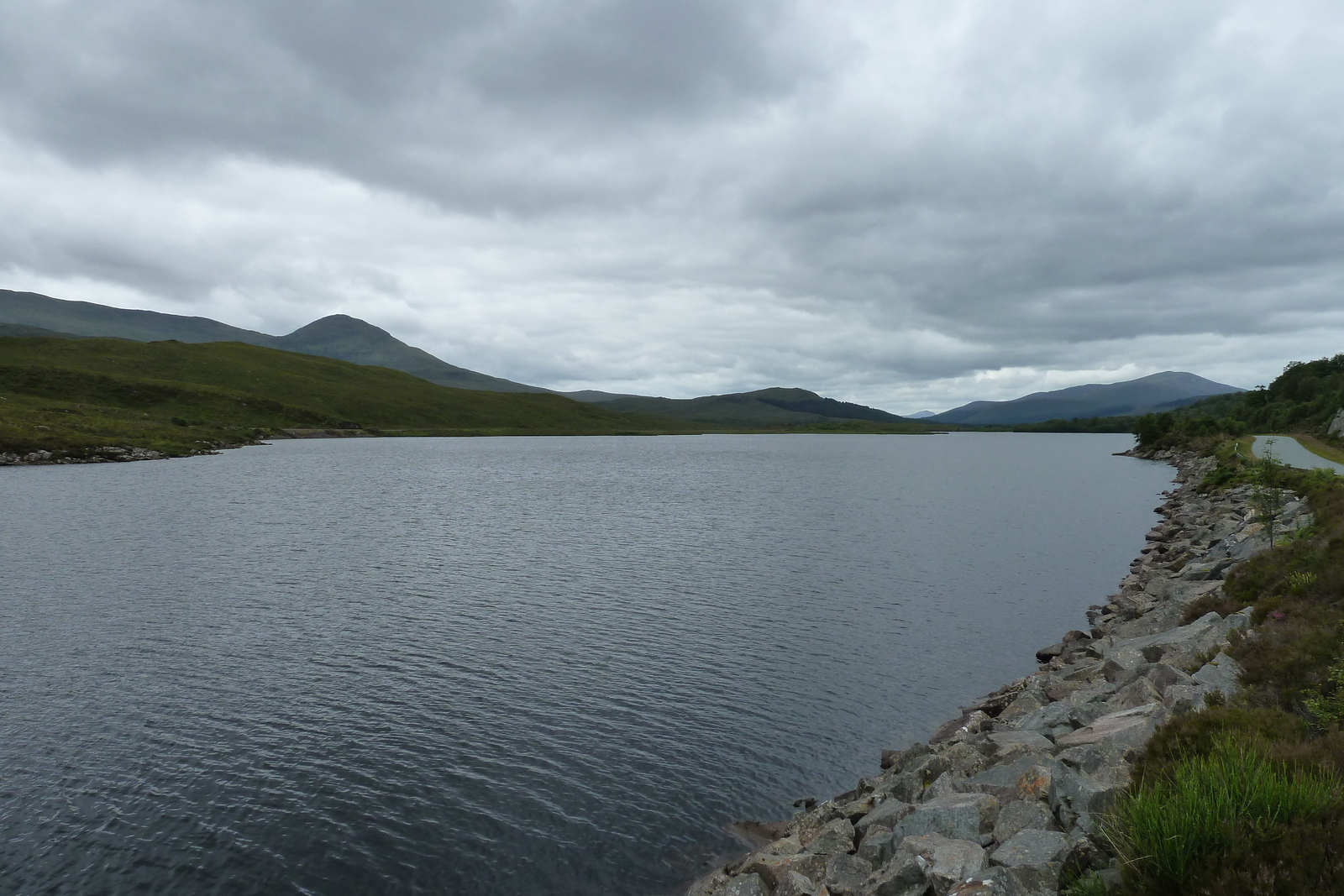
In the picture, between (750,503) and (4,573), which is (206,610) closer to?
(4,573)

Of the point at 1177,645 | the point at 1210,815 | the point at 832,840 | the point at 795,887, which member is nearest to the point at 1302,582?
the point at 1177,645

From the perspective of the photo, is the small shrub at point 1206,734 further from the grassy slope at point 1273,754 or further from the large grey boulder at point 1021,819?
the large grey boulder at point 1021,819

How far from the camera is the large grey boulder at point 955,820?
47.1 ft

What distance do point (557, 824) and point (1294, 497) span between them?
46411 millimetres

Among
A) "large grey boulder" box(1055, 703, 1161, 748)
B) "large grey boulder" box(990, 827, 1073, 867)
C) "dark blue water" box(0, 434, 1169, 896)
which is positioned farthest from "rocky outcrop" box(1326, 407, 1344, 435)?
"large grey boulder" box(990, 827, 1073, 867)

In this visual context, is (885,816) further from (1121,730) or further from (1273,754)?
(1273,754)

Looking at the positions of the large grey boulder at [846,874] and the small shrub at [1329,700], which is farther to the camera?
the large grey boulder at [846,874]

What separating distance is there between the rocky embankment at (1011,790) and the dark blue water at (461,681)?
2.96 metres

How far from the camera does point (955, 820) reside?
14633mm

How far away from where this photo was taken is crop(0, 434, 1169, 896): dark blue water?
1869 centimetres

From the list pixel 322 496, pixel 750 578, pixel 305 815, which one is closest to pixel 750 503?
pixel 750 578

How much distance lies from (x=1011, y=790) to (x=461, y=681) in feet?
68.6

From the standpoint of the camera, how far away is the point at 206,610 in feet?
124

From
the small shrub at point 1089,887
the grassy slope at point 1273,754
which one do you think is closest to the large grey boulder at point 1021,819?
the grassy slope at point 1273,754
